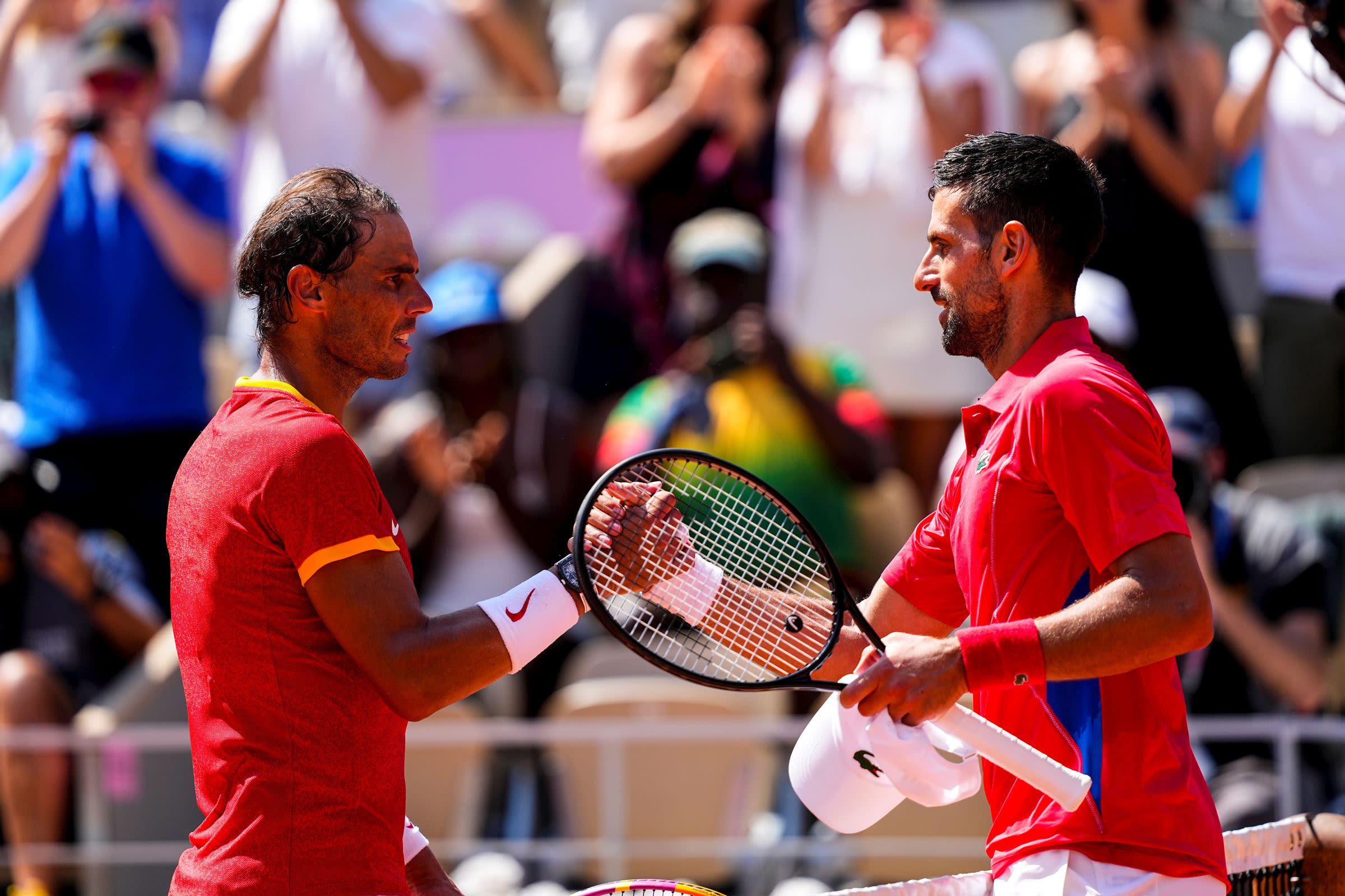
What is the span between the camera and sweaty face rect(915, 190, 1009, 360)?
2449 millimetres

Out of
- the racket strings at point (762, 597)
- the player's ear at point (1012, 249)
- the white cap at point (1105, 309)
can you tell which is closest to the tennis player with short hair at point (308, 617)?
the racket strings at point (762, 597)

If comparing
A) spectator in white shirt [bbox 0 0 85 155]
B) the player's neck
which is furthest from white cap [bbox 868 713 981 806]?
spectator in white shirt [bbox 0 0 85 155]

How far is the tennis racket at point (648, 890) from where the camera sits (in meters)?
2.51

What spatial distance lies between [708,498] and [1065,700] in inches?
29.3

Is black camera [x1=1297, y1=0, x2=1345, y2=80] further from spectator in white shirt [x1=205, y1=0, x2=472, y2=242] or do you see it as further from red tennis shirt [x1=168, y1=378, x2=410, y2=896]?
spectator in white shirt [x1=205, y1=0, x2=472, y2=242]

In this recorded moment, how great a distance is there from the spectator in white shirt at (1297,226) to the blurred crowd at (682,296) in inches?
0.5

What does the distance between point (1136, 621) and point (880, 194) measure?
4004 millimetres

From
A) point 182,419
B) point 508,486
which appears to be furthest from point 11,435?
point 508,486

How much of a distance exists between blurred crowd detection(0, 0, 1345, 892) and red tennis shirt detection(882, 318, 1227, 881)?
2669mm

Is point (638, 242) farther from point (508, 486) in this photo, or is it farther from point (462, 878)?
point (462, 878)

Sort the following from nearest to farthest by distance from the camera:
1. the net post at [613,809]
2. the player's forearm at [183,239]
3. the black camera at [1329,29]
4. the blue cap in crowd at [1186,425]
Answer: the black camera at [1329,29] → the blue cap in crowd at [1186,425] → the net post at [613,809] → the player's forearm at [183,239]

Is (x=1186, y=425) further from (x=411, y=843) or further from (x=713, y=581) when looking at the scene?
(x=411, y=843)

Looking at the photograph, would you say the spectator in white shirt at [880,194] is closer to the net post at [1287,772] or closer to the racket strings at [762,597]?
the net post at [1287,772]

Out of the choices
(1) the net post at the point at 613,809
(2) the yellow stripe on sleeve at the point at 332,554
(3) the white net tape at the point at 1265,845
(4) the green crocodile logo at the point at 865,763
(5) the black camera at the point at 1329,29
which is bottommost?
(1) the net post at the point at 613,809
